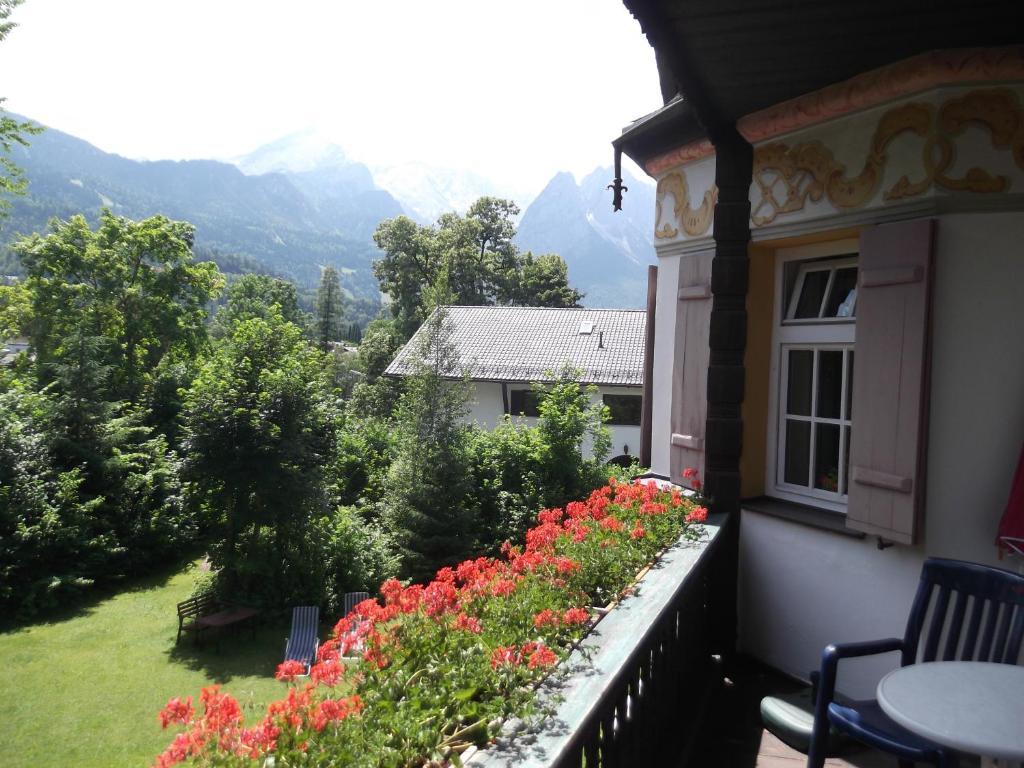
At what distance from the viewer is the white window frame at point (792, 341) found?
13.3ft

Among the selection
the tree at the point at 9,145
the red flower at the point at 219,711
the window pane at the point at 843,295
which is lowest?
the red flower at the point at 219,711

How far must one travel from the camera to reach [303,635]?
10594 mm

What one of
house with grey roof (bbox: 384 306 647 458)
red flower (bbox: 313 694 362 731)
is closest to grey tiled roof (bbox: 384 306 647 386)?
house with grey roof (bbox: 384 306 647 458)

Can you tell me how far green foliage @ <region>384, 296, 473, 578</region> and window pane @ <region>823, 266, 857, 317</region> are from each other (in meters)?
9.27

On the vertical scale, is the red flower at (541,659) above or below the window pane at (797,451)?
below

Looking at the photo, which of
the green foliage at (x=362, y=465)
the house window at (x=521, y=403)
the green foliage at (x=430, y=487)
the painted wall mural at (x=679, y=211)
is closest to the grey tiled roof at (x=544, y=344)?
the house window at (x=521, y=403)

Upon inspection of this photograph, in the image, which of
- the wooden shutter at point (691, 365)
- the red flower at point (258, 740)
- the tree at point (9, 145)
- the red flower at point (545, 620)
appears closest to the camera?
the red flower at point (258, 740)

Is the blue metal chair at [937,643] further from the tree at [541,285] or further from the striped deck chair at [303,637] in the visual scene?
the tree at [541,285]

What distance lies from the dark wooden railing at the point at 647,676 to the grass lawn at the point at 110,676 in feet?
18.9

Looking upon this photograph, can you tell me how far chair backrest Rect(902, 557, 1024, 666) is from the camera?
2.26 metres

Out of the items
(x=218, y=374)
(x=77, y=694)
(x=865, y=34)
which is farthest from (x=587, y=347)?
(x=865, y=34)

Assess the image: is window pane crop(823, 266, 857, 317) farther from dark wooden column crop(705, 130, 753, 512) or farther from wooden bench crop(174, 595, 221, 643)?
wooden bench crop(174, 595, 221, 643)

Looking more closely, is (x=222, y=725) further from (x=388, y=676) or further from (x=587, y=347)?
(x=587, y=347)

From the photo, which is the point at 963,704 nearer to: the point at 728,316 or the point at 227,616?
the point at 728,316
